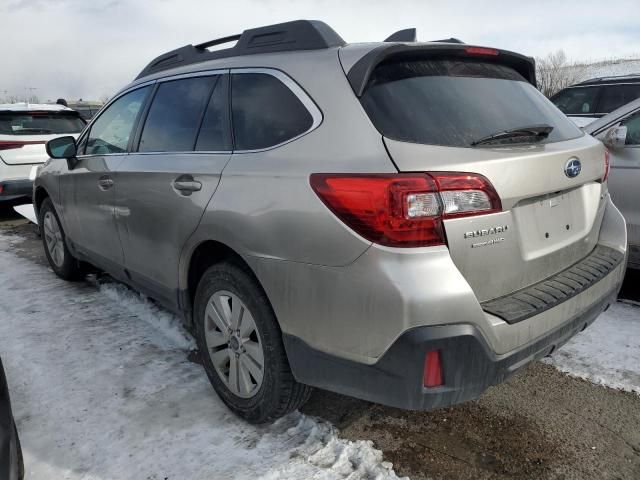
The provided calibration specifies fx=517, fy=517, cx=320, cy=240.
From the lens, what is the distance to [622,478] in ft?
7.02

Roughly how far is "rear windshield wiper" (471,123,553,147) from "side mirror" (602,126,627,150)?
1.91 m

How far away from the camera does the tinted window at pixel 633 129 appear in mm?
3946

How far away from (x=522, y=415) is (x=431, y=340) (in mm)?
1156

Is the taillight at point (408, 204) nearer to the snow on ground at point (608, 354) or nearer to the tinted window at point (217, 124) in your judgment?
the tinted window at point (217, 124)

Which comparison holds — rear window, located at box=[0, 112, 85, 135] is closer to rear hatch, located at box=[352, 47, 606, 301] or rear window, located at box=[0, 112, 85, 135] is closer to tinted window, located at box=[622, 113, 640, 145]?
rear hatch, located at box=[352, 47, 606, 301]

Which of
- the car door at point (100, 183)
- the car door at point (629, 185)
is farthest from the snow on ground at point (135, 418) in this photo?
the car door at point (629, 185)

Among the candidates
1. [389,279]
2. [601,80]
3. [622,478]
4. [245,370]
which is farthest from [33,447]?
[601,80]

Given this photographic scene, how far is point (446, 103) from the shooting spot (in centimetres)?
209

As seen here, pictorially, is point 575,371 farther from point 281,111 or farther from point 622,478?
point 281,111

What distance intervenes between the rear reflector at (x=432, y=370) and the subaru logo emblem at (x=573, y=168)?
3.39ft

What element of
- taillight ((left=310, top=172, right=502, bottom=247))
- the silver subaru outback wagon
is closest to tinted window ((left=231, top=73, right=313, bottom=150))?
the silver subaru outback wagon

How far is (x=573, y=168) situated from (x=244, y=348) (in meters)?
1.67

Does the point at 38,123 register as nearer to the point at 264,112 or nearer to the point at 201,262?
the point at 201,262

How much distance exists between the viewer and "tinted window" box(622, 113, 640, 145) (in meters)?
3.95
